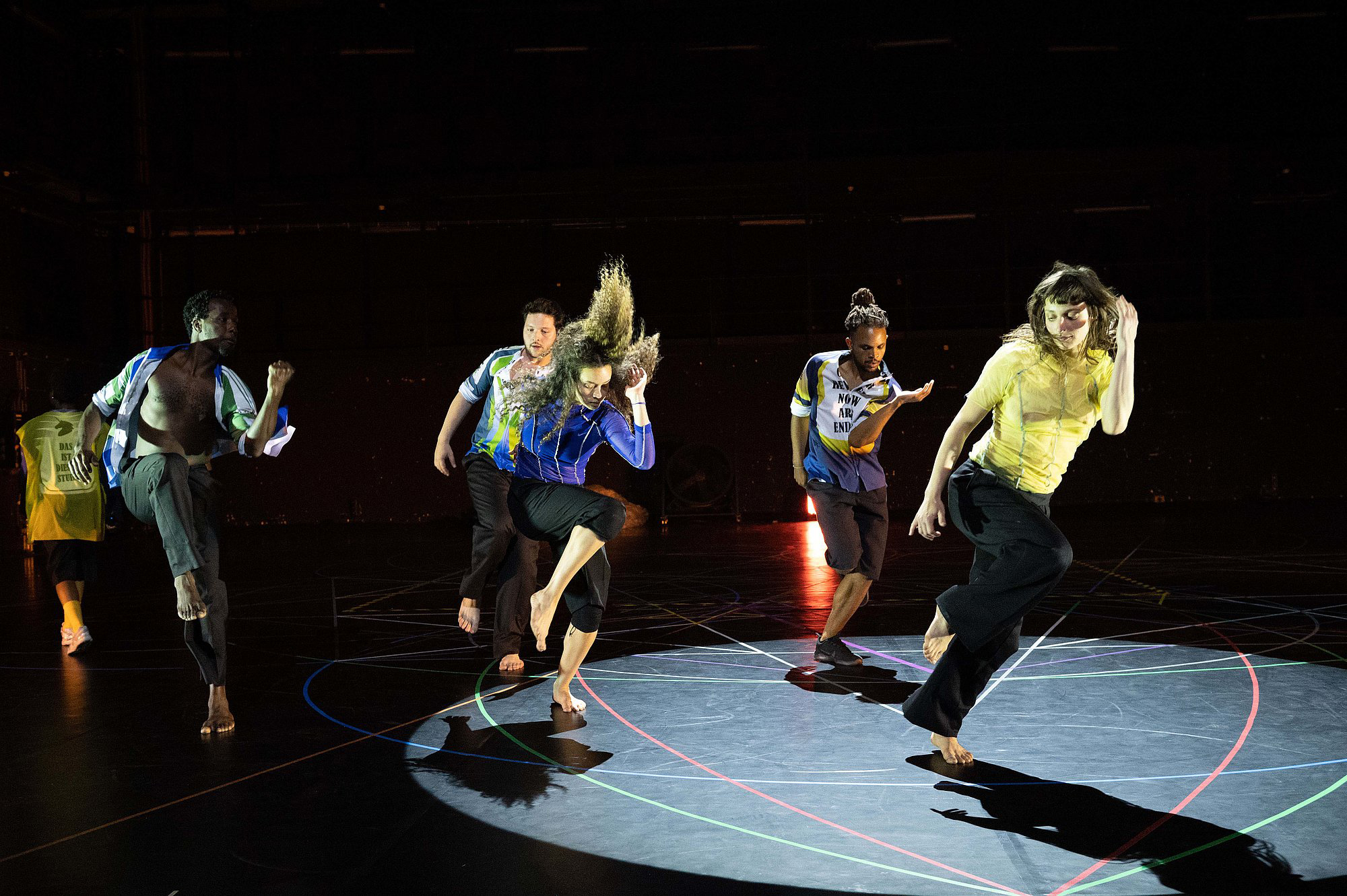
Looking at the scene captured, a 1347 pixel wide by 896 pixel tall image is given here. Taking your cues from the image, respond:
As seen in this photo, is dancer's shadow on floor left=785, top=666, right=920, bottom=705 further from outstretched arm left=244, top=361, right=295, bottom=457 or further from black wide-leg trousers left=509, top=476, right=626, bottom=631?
outstretched arm left=244, top=361, right=295, bottom=457

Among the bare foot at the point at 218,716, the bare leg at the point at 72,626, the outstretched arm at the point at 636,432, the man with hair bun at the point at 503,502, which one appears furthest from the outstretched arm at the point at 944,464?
the bare leg at the point at 72,626

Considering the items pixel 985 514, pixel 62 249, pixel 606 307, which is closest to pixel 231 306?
pixel 606 307

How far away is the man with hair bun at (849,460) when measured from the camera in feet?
19.1

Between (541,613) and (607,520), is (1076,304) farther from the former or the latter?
(541,613)

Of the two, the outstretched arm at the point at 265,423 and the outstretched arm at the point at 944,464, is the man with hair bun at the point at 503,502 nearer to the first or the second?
the outstretched arm at the point at 265,423

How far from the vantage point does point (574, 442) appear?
509cm

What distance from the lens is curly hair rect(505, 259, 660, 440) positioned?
4.95 metres

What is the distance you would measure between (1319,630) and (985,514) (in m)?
3.72

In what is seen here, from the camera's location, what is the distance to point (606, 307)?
16.6 ft

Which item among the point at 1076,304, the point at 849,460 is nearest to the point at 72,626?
the point at 849,460

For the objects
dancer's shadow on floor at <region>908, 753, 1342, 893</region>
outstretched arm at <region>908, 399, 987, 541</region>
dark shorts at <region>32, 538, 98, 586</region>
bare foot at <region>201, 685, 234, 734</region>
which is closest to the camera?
dancer's shadow on floor at <region>908, 753, 1342, 893</region>

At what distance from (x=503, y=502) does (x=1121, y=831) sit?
3.74m

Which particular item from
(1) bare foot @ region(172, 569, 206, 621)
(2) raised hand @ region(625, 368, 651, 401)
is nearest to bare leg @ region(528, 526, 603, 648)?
(2) raised hand @ region(625, 368, 651, 401)

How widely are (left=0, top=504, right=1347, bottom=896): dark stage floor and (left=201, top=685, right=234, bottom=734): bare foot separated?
0.09m
